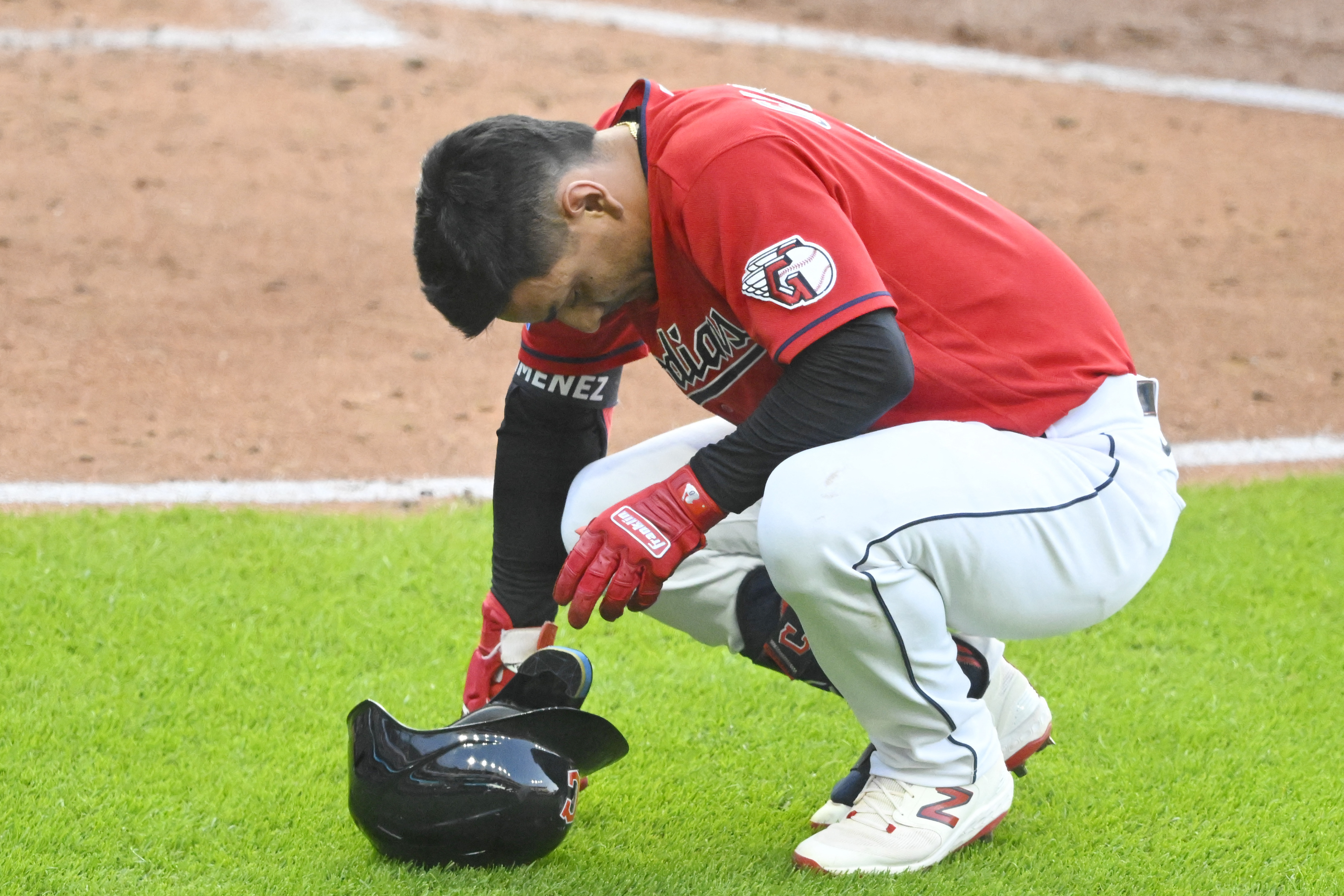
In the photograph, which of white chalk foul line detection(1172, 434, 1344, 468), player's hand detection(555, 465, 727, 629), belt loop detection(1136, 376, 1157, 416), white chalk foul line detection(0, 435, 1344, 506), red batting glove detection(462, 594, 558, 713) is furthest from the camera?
white chalk foul line detection(1172, 434, 1344, 468)

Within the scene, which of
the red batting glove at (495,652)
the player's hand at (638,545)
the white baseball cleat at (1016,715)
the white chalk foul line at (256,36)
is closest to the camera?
the player's hand at (638,545)

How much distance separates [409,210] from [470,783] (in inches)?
154

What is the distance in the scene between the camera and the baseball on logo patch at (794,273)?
1.82 meters

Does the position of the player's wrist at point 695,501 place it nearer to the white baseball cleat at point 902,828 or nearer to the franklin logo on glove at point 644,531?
the franklin logo on glove at point 644,531

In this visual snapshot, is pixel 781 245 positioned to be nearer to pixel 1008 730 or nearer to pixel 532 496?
pixel 532 496

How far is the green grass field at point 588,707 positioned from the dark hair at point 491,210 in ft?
2.86

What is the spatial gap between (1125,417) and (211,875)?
1.54 meters

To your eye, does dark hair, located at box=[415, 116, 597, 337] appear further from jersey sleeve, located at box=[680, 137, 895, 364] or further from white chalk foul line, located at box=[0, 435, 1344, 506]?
white chalk foul line, located at box=[0, 435, 1344, 506]

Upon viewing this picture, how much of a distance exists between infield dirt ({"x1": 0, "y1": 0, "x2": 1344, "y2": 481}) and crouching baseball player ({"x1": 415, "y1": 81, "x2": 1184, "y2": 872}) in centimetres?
205

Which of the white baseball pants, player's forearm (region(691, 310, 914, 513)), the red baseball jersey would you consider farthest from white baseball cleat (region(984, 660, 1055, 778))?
player's forearm (region(691, 310, 914, 513))

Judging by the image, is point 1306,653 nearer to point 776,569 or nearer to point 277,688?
point 776,569

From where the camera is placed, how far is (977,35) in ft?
25.3

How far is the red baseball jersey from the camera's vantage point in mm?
1841

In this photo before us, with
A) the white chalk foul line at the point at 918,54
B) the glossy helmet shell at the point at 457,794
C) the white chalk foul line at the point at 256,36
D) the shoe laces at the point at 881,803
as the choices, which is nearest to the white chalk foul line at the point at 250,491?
the glossy helmet shell at the point at 457,794
